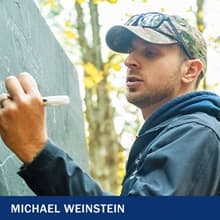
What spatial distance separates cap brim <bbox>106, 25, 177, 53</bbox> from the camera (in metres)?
2.25

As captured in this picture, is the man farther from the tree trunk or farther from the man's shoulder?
the tree trunk

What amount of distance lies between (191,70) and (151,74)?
0.74ft

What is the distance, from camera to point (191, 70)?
240 cm

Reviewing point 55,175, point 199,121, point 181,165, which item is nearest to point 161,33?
point 199,121

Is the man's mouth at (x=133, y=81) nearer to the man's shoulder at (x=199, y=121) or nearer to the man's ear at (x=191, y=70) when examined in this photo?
the man's ear at (x=191, y=70)

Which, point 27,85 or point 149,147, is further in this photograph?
point 149,147

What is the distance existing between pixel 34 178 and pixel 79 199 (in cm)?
16

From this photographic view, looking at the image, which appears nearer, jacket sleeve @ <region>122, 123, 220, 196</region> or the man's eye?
jacket sleeve @ <region>122, 123, 220, 196</region>

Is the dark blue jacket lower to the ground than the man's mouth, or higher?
lower

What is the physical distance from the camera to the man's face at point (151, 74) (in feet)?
7.40

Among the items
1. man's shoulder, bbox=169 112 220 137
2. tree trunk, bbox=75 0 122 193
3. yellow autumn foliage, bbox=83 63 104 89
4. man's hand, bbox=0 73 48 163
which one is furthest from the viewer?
yellow autumn foliage, bbox=83 63 104 89

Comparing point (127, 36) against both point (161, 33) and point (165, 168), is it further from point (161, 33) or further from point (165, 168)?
point (165, 168)

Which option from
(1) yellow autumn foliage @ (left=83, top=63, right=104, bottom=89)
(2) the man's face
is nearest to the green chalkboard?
(2) the man's face

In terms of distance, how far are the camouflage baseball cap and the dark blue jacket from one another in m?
0.45
